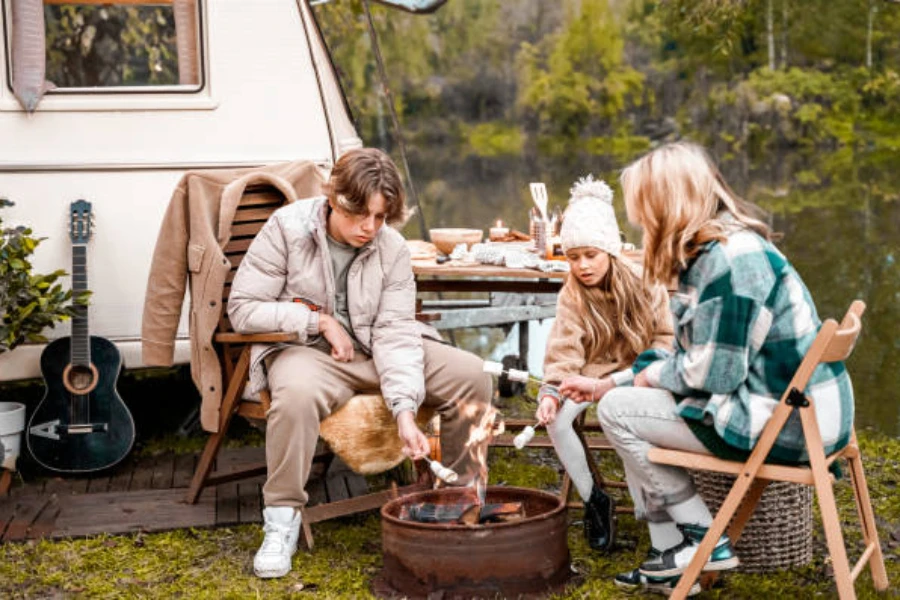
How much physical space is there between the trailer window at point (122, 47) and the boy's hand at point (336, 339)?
1.82 metres

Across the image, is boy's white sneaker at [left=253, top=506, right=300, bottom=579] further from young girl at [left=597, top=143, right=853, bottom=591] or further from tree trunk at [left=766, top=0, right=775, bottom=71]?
tree trunk at [left=766, top=0, right=775, bottom=71]

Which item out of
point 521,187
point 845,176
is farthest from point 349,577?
point 845,176

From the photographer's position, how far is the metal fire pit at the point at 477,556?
4074 mm

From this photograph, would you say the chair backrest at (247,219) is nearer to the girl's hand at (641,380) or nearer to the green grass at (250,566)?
the green grass at (250,566)

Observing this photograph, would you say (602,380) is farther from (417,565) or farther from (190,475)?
(190,475)

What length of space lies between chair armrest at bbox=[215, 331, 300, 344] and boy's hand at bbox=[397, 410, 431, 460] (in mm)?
496

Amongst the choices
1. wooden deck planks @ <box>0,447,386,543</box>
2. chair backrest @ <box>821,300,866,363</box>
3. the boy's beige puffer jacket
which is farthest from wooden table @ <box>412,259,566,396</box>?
chair backrest @ <box>821,300,866,363</box>

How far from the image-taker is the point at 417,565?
4137 millimetres

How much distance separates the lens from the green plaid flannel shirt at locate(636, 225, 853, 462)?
3.73 metres

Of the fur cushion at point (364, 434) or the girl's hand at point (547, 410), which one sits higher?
the girl's hand at point (547, 410)

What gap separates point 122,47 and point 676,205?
10.9 feet

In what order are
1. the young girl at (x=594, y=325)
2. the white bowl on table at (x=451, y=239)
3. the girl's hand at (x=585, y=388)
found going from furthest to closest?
the white bowl on table at (x=451, y=239) → the young girl at (x=594, y=325) → the girl's hand at (x=585, y=388)

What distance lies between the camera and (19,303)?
562cm

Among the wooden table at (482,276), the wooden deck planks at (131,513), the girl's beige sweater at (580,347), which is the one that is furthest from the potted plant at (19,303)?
the girl's beige sweater at (580,347)
